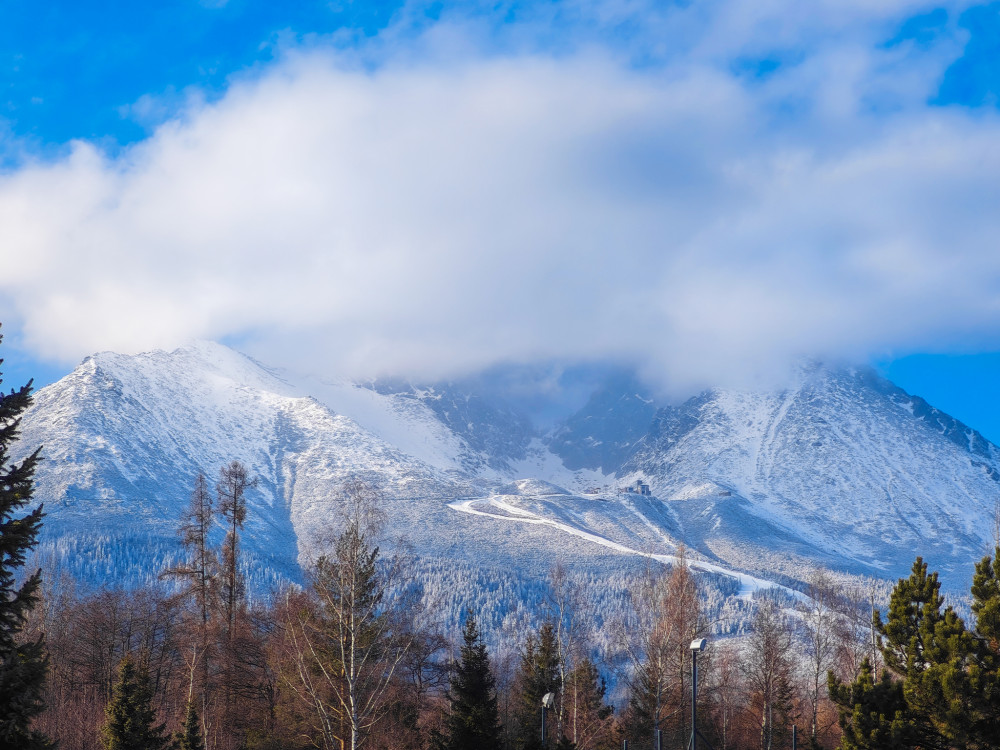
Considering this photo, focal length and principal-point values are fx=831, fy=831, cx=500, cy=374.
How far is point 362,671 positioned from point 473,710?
16.4 feet

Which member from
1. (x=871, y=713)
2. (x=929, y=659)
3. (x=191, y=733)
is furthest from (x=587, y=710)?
(x=929, y=659)

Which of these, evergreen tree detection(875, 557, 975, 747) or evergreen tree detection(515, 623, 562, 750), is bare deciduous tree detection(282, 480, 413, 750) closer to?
evergreen tree detection(515, 623, 562, 750)

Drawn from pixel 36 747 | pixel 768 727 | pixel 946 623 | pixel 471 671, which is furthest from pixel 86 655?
pixel 946 623

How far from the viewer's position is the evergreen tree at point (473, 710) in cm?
3275

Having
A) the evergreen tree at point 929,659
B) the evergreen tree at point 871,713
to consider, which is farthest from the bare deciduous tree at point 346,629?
the evergreen tree at point 929,659

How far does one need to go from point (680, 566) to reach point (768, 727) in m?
13.9

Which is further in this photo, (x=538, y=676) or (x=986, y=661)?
(x=538, y=676)

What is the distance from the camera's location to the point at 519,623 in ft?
462

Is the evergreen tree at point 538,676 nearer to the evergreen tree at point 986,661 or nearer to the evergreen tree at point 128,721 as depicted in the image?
the evergreen tree at point 128,721

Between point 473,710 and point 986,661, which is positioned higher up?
point 986,661

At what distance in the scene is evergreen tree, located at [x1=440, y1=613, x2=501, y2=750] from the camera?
32750 mm

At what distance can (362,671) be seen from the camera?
103 ft

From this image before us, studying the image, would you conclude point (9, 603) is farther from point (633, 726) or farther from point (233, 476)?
point (633, 726)

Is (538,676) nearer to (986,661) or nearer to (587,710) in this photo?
(587,710)
